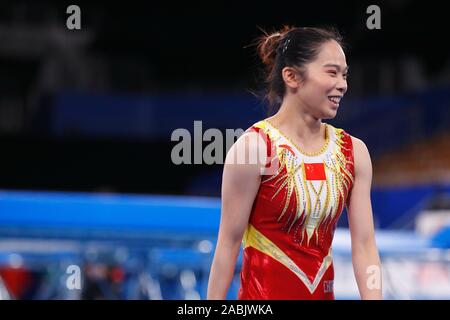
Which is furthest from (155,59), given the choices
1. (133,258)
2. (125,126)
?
(133,258)

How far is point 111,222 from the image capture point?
427 centimetres

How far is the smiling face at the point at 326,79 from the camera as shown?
2.07 m

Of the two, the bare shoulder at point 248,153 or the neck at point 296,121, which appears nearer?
the bare shoulder at point 248,153

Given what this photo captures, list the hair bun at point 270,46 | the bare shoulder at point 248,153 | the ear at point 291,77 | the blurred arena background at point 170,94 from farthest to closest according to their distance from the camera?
1. the blurred arena background at point 170,94
2. the hair bun at point 270,46
3. the ear at point 291,77
4. the bare shoulder at point 248,153

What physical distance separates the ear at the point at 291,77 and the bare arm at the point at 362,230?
0.28 m

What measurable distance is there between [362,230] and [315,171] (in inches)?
9.0

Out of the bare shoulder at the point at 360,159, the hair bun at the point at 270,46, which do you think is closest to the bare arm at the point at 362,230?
the bare shoulder at the point at 360,159

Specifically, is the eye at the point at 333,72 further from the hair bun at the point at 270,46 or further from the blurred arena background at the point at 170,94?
the blurred arena background at the point at 170,94

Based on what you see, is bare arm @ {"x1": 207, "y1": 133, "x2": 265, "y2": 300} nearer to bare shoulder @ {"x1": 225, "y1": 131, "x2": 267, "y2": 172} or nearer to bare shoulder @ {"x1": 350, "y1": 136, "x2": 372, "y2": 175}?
bare shoulder @ {"x1": 225, "y1": 131, "x2": 267, "y2": 172}

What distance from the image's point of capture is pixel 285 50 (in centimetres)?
218

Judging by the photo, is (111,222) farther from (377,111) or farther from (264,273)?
(377,111)

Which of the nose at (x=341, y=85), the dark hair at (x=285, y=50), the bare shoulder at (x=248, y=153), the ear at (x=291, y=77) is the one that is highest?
the dark hair at (x=285, y=50)

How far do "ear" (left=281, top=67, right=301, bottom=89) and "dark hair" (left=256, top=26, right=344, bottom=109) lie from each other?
2cm

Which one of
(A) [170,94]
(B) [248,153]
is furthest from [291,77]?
(A) [170,94]
